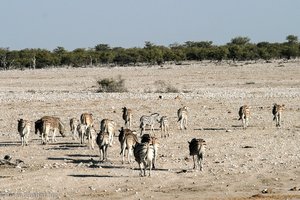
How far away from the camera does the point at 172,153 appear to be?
21125 millimetres

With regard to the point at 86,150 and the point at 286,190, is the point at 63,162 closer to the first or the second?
the point at 86,150

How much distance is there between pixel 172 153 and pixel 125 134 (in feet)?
7.14

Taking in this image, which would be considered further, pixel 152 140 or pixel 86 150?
pixel 86 150

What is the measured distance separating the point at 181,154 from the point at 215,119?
351 inches

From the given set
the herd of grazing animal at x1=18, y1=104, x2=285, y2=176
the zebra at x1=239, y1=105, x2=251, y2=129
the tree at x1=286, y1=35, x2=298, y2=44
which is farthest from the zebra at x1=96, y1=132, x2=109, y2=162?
Answer: the tree at x1=286, y1=35, x2=298, y2=44

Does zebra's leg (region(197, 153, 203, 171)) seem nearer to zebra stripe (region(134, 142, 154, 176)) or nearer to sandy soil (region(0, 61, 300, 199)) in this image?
sandy soil (region(0, 61, 300, 199))

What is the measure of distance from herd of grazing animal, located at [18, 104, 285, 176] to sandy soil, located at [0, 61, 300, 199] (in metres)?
0.32

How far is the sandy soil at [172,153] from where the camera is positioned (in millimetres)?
16234

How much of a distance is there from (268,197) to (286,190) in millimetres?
1154

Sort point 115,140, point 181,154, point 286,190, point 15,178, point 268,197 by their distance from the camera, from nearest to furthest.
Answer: point 268,197 → point 286,190 → point 15,178 → point 181,154 → point 115,140

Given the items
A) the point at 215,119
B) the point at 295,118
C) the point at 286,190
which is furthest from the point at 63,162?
the point at 295,118

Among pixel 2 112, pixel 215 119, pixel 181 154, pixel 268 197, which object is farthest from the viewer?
pixel 2 112

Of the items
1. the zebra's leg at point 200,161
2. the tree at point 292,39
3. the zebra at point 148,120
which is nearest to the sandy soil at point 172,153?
the zebra's leg at point 200,161

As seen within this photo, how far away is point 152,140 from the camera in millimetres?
18297
